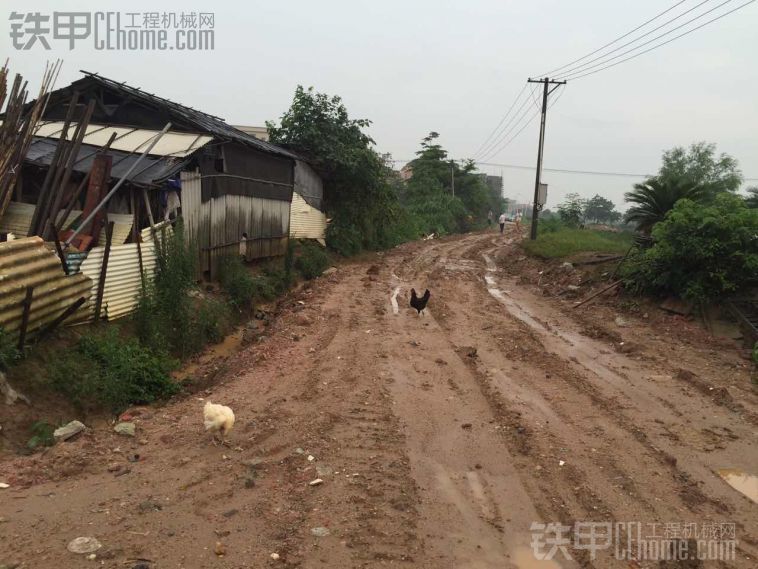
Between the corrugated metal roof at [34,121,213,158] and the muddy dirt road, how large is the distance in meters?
4.63

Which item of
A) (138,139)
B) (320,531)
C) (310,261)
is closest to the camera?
(320,531)

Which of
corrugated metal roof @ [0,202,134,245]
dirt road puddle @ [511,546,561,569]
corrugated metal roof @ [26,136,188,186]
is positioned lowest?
dirt road puddle @ [511,546,561,569]

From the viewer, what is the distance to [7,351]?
19.1 feet

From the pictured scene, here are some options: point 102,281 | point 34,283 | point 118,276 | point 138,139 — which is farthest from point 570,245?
point 34,283

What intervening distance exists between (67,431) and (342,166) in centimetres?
1597

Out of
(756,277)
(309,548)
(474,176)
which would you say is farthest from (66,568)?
(474,176)

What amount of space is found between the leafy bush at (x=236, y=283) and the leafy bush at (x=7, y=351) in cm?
548

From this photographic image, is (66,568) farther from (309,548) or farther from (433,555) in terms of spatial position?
(433,555)

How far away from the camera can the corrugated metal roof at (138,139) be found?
10.6 m

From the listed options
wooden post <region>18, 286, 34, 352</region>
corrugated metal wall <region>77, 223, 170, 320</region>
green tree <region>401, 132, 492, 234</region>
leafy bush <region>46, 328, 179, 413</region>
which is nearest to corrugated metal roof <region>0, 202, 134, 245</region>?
corrugated metal wall <region>77, 223, 170, 320</region>

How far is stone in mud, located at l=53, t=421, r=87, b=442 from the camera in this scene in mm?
5160

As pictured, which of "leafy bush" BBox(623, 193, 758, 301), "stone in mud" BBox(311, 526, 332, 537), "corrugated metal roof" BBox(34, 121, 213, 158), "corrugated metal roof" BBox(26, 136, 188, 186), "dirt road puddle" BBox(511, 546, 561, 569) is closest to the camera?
"dirt road puddle" BBox(511, 546, 561, 569)

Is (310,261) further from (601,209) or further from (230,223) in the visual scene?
(601,209)

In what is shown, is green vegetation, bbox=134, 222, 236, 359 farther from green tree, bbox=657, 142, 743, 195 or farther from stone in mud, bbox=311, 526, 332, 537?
green tree, bbox=657, 142, 743, 195
